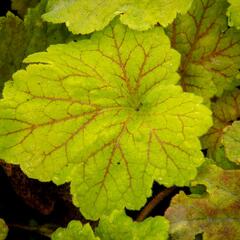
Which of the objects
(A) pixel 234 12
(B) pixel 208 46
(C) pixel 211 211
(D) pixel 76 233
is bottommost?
(D) pixel 76 233

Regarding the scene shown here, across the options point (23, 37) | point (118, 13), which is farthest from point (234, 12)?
point (23, 37)

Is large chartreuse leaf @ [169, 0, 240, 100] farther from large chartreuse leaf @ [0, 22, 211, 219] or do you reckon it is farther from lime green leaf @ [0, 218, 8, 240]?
lime green leaf @ [0, 218, 8, 240]

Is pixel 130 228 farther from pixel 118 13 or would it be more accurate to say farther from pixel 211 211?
pixel 118 13

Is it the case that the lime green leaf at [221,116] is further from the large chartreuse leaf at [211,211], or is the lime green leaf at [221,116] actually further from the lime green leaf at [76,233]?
the lime green leaf at [76,233]

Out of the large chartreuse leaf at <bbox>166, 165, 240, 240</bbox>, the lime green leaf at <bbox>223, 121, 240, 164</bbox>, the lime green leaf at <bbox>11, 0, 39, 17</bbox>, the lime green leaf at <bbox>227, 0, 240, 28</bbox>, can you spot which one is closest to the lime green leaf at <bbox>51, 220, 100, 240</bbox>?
the large chartreuse leaf at <bbox>166, 165, 240, 240</bbox>

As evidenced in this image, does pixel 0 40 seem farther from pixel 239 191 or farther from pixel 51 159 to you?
pixel 239 191

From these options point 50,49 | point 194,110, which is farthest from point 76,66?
point 194,110

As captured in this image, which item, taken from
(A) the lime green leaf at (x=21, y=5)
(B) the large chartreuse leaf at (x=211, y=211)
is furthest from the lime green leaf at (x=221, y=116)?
(A) the lime green leaf at (x=21, y=5)
